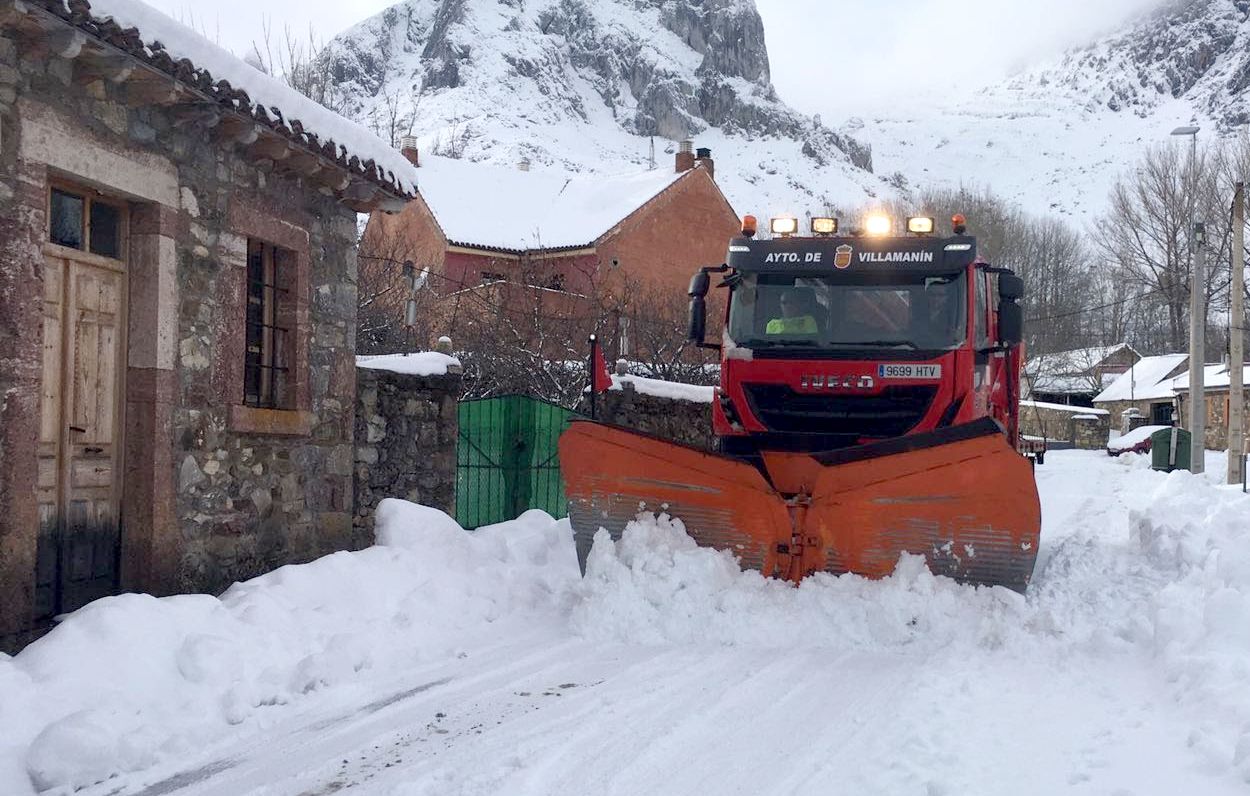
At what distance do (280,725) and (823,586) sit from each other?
3.28 metres

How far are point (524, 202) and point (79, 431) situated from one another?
31.1 meters

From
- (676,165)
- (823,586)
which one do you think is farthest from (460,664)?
(676,165)

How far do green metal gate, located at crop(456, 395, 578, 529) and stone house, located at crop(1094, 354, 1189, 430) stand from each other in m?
45.1

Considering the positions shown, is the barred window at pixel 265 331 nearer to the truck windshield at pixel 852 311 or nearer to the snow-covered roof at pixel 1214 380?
the truck windshield at pixel 852 311

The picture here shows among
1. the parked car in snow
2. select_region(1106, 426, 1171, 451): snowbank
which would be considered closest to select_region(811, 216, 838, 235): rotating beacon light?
the parked car in snow

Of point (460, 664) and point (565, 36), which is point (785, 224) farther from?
point (565, 36)

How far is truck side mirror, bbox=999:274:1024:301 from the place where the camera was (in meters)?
7.83

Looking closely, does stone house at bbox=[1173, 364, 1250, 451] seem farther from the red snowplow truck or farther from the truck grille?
the truck grille

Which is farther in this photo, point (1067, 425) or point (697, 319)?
point (1067, 425)

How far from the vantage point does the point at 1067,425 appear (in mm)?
54406

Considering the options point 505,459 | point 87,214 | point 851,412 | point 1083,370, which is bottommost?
point 505,459

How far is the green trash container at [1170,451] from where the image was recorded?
89.7 feet

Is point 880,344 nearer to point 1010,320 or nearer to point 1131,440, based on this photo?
point 1010,320

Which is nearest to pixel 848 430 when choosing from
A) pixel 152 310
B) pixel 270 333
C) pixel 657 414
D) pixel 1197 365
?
pixel 270 333
